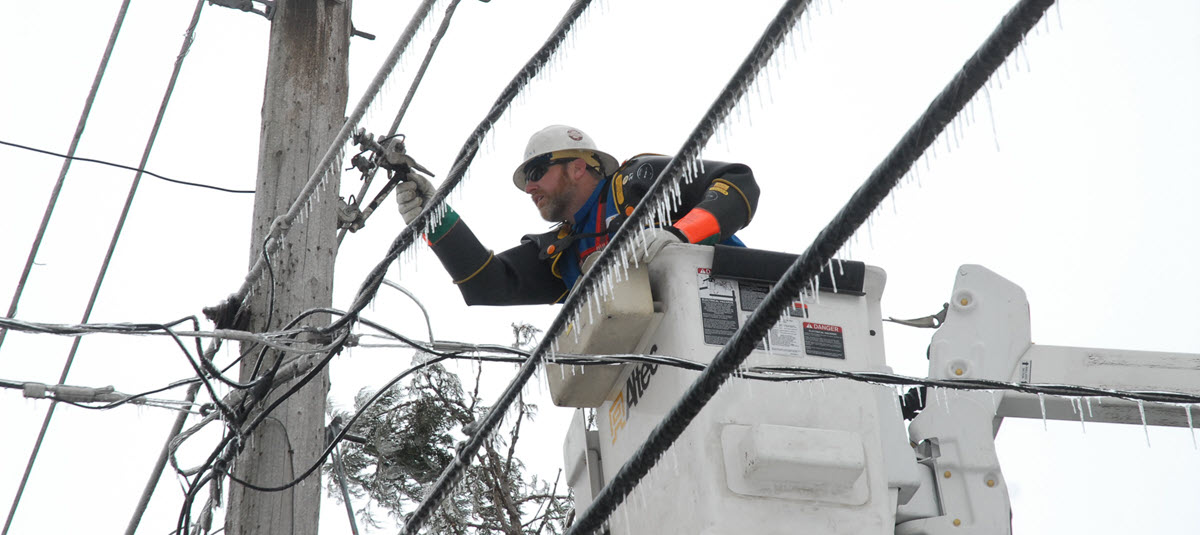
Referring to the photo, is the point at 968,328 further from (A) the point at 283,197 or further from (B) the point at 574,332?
(A) the point at 283,197

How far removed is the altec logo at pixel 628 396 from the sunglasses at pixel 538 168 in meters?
1.50

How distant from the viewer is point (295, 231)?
4477mm

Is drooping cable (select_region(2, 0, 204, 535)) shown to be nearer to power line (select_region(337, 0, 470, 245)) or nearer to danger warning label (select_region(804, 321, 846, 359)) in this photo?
power line (select_region(337, 0, 470, 245))

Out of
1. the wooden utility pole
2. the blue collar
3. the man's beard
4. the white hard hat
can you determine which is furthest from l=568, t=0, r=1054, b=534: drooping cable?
the white hard hat

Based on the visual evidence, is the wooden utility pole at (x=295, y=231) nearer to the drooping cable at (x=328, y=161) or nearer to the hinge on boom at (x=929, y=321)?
the drooping cable at (x=328, y=161)

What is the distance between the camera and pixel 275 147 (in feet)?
15.3

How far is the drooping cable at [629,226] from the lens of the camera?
8.42 feet

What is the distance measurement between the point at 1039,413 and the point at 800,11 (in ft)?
12.5

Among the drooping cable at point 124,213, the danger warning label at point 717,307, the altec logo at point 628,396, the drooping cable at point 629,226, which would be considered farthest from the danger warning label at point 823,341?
the drooping cable at point 124,213

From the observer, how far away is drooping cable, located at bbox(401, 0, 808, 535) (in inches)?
101

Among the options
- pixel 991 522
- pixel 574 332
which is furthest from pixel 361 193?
pixel 991 522

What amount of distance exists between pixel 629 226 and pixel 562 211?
257cm

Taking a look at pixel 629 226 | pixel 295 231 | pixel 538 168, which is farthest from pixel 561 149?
pixel 629 226

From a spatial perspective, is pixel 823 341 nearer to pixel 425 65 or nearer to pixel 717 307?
pixel 717 307
